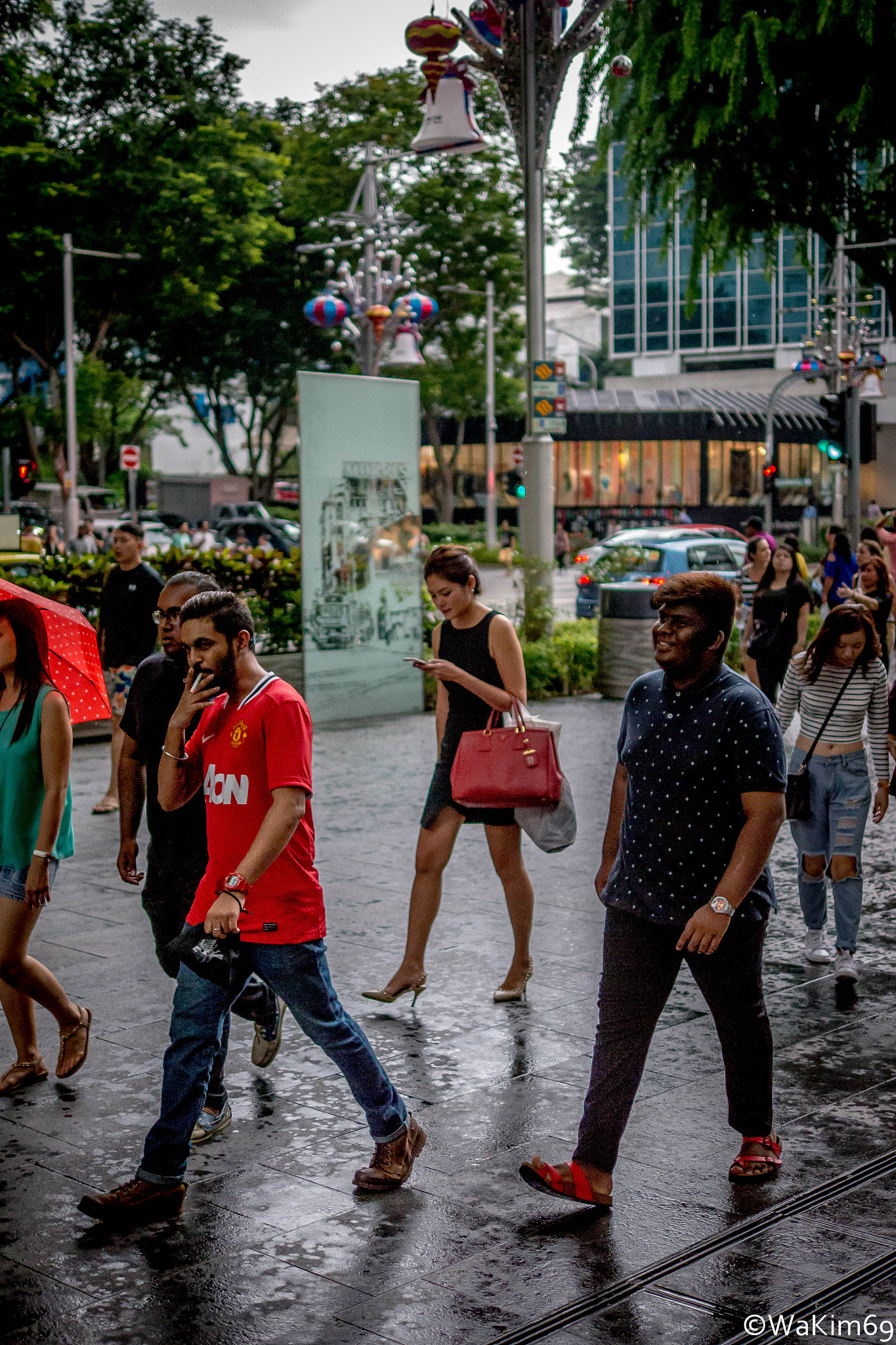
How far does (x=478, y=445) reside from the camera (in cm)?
6188

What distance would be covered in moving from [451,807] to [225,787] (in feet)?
6.47

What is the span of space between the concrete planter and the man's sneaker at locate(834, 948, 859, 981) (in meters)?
9.38

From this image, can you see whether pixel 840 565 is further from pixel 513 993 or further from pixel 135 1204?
pixel 135 1204

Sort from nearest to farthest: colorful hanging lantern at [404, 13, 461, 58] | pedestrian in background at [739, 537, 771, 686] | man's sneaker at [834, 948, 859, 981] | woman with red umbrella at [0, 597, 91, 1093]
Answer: woman with red umbrella at [0, 597, 91, 1093] → man's sneaker at [834, 948, 859, 981] → pedestrian in background at [739, 537, 771, 686] → colorful hanging lantern at [404, 13, 461, 58]

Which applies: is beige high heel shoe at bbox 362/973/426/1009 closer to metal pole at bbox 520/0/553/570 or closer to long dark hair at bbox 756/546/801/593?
long dark hair at bbox 756/546/801/593

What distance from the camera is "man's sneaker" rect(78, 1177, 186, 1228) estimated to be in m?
3.92

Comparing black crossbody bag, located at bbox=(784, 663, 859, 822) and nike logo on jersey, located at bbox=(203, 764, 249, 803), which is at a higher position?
nike logo on jersey, located at bbox=(203, 764, 249, 803)

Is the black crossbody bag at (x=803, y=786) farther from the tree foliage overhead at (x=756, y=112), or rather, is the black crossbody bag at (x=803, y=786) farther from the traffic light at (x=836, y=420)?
the traffic light at (x=836, y=420)

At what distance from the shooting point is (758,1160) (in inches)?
167

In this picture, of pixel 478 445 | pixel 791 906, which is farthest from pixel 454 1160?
pixel 478 445

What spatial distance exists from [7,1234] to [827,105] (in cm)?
1534

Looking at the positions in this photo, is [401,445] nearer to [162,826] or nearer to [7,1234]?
[162,826]

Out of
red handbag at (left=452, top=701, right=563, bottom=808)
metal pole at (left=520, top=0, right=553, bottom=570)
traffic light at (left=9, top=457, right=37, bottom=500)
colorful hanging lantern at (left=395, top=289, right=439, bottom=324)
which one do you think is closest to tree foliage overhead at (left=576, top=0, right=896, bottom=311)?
metal pole at (left=520, top=0, right=553, bottom=570)

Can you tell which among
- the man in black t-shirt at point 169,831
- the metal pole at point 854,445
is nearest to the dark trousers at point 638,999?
the man in black t-shirt at point 169,831
